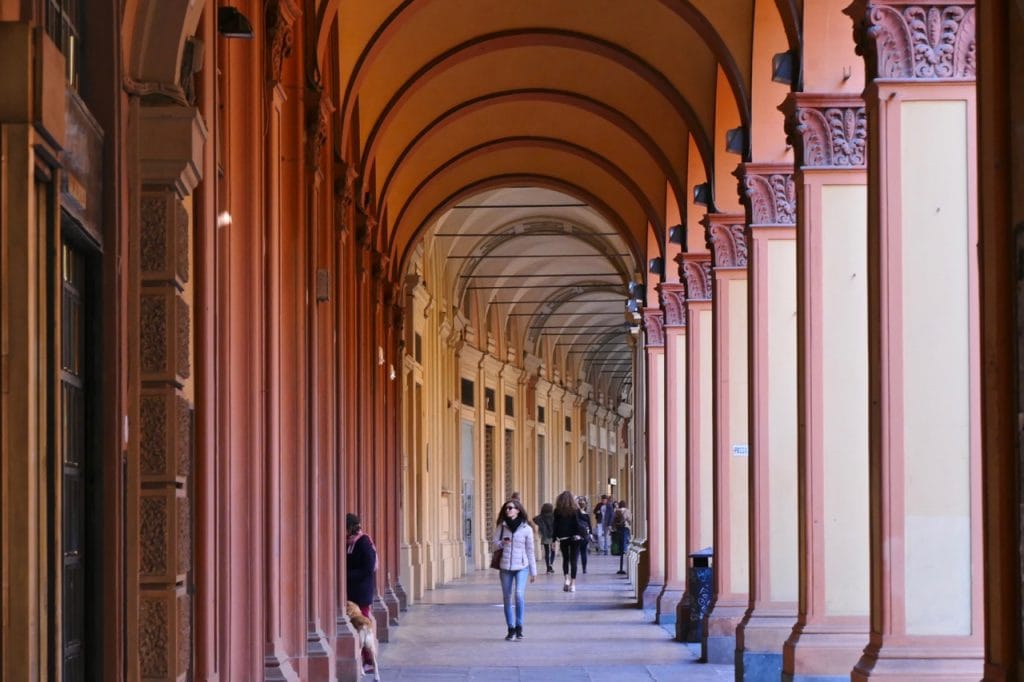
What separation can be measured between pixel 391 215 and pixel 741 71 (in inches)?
375

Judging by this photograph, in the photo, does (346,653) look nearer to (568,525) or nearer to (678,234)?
(678,234)

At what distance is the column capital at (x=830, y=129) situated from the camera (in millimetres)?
11992

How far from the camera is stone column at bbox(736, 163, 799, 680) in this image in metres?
14.0

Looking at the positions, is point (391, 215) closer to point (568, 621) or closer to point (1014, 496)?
point (568, 621)

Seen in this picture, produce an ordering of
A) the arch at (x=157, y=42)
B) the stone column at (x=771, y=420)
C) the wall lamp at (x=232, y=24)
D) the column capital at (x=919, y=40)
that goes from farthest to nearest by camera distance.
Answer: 1. the stone column at (x=771, y=420)
2. the column capital at (x=919, y=40)
3. the wall lamp at (x=232, y=24)
4. the arch at (x=157, y=42)

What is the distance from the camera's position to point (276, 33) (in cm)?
1054

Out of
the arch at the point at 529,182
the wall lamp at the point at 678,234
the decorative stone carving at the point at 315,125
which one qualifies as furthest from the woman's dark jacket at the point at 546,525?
the decorative stone carving at the point at 315,125

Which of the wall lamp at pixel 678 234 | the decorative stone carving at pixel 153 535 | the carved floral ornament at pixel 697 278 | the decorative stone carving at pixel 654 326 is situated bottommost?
the decorative stone carving at pixel 153 535

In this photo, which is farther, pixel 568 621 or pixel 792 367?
pixel 568 621

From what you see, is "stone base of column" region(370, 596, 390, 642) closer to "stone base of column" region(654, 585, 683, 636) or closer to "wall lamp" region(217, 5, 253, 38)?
"stone base of column" region(654, 585, 683, 636)

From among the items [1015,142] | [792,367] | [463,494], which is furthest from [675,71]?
[463,494]

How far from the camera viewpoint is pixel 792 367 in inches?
565

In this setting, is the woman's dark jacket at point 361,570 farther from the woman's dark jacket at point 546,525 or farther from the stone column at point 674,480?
the woman's dark jacket at point 546,525

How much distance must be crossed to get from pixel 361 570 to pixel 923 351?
274 inches
